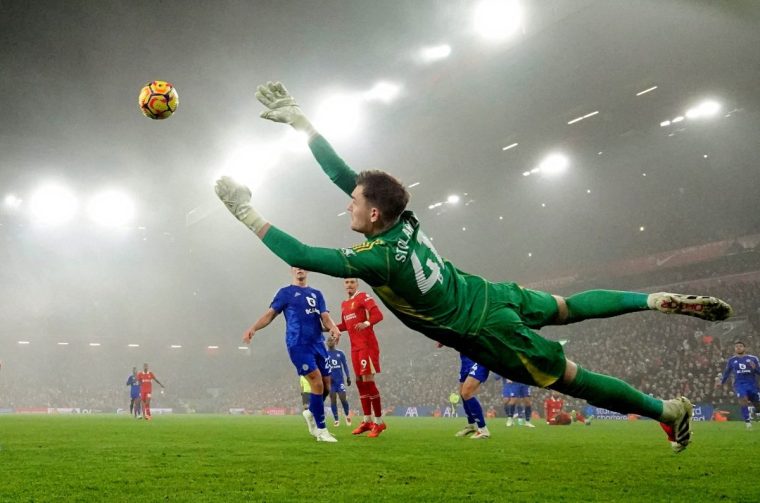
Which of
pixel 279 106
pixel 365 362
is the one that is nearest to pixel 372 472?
pixel 279 106

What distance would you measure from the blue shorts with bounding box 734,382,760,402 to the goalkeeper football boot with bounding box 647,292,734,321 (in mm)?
13519

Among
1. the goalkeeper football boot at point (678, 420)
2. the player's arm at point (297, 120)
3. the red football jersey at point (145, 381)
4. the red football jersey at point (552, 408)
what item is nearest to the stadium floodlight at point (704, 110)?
the red football jersey at point (552, 408)

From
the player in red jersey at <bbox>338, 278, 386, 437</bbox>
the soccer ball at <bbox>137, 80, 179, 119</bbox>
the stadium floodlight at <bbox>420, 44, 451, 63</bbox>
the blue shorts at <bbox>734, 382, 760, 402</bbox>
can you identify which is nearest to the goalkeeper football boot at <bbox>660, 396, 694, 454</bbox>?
the player in red jersey at <bbox>338, 278, 386, 437</bbox>

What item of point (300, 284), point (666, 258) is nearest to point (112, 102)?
point (300, 284)

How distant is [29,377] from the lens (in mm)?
48312

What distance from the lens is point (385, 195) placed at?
4.10 m

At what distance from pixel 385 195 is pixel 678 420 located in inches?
104

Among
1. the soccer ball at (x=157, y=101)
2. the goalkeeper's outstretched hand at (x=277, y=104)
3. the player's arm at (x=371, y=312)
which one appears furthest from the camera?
the player's arm at (x=371, y=312)

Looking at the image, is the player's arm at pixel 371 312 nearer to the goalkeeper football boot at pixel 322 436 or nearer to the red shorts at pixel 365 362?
the red shorts at pixel 365 362

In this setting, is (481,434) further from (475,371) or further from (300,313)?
(300,313)

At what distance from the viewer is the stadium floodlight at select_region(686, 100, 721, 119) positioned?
1085 inches

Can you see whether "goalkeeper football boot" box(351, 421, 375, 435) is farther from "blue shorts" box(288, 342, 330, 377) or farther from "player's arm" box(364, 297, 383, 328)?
"player's arm" box(364, 297, 383, 328)

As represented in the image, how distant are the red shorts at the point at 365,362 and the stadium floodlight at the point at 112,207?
2888 centimetres

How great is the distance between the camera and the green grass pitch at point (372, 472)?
13.4 ft
